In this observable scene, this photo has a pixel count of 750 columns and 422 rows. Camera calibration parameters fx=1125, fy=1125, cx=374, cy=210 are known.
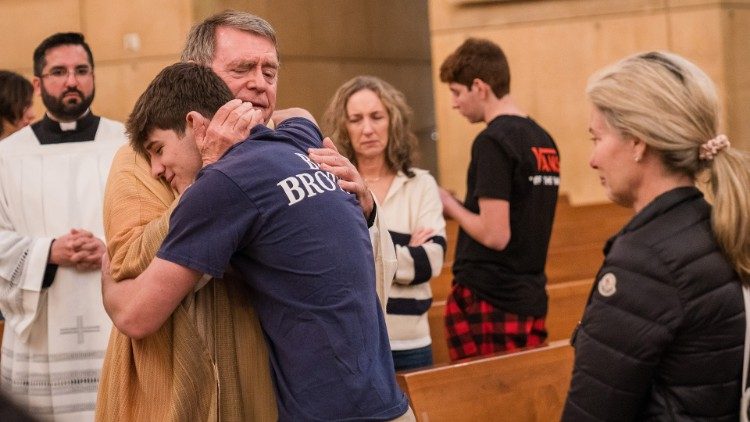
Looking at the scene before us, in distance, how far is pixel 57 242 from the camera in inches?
149

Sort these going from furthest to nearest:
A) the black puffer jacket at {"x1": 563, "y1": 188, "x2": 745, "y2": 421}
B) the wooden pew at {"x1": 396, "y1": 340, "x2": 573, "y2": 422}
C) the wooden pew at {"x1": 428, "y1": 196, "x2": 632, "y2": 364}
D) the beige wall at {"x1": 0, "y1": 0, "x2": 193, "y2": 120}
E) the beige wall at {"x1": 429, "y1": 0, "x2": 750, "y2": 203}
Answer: the beige wall at {"x1": 429, "y1": 0, "x2": 750, "y2": 203} < the beige wall at {"x1": 0, "y1": 0, "x2": 193, "y2": 120} < the wooden pew at {"x1": 428, "y1": 196, "x2": 632, "y2": 364} < the wooden pew at {"x1": 396, "y1": 340, "x2": 573, "y2": 422} < the black puffer jacket at {"x1": 563, "y1": 188, "x2": 745, "y2": 421}

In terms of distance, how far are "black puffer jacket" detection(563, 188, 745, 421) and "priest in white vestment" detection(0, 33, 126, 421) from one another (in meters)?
2.26

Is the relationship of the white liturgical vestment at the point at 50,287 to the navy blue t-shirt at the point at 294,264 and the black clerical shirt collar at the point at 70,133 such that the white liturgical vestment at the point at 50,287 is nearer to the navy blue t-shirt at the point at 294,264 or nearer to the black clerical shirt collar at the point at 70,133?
the black clerical shirt collar at the point at 70,133

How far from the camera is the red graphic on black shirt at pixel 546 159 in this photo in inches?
166

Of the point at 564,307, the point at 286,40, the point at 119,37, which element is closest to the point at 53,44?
the point at 564,307

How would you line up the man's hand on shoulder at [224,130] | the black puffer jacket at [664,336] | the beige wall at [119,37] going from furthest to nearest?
the beige wall at [119,37]
the man's hand on shoulder at [224,130]
the black puffer jacket at [664,336]

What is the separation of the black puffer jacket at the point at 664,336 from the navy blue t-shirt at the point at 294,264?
448mm

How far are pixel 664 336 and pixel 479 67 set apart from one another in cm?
258

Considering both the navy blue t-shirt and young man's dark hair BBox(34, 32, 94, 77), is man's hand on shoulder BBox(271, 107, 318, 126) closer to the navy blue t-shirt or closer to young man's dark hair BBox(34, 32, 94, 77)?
the navy blue t-shirt

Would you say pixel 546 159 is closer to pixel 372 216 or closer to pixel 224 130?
pixel 372 216

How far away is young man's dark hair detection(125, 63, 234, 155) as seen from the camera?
228 cm

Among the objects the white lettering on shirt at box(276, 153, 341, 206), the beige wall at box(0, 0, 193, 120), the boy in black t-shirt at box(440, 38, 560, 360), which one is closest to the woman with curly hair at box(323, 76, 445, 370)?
the boy in black t-shirt at box(440, 38, 560, 360)

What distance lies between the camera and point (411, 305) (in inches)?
156

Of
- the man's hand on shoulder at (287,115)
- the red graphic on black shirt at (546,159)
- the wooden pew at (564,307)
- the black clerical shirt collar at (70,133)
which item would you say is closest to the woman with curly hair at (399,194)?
the red graphic on black shirt at (546,159)
